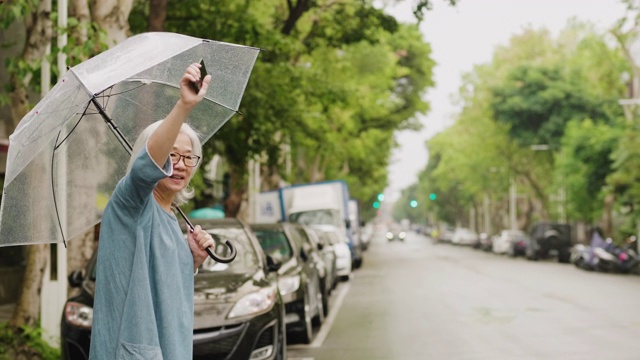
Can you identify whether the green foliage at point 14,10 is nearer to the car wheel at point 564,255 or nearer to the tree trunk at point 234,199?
the tree trunk at point 234,199

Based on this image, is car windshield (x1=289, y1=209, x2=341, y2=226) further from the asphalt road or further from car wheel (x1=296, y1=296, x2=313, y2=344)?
car wheel (x1=296, y1=296, x2=313, y2=344)

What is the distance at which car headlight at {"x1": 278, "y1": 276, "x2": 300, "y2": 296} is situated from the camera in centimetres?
1214

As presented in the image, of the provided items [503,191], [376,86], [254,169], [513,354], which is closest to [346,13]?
[254,169]

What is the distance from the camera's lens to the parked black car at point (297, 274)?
39.8 ft

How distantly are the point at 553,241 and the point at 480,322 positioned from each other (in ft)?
95.7

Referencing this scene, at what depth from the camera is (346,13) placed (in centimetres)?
2277

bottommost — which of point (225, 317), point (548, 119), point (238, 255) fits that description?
point (225, 317)

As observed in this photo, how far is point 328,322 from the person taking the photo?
14.9 meters

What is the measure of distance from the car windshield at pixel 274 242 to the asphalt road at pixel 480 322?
1219 millimetres

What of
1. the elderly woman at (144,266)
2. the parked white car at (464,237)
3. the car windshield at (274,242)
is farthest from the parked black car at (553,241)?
the elderly woman at (144,266)

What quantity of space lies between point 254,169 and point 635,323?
17.7 meters

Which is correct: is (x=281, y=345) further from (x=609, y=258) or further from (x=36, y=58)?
(x=609, y=258)

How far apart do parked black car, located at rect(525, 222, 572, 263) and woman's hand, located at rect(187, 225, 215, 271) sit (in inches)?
1546

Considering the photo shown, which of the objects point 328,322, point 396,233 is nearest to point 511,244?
point 328,322
